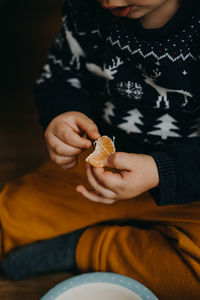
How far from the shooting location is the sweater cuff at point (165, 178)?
0.58 meters

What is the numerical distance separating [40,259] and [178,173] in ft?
1.07

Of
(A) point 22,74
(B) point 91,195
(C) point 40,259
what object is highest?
(A) point 22,74

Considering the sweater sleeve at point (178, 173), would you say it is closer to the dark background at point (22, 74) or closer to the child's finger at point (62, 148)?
the child's finger at point (62, 148)

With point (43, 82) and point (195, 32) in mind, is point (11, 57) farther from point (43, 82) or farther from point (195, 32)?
point (195, 32)

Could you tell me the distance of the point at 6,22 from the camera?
5.11ft

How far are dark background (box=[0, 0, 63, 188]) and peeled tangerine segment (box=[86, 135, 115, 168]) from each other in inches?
17.3

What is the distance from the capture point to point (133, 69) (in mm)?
692

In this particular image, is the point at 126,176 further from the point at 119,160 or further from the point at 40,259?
the point at 40,259

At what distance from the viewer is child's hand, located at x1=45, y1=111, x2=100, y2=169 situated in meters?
0.63

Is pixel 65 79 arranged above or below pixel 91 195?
above

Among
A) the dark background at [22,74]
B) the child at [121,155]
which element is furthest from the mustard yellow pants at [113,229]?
the dark background at [22,74]

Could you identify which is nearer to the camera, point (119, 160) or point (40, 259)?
point (119, 160)

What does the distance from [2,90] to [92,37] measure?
2.30 feet

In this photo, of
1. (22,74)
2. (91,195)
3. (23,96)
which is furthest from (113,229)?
(22,74)
